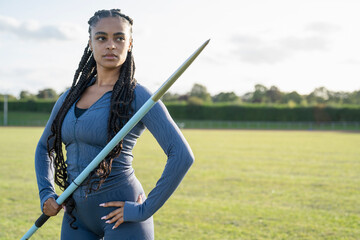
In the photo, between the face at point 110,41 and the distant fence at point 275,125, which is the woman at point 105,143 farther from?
the distant fence at point 275,125

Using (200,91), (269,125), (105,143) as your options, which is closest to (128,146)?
(105,143)

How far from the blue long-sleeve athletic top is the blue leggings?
44 millimetres

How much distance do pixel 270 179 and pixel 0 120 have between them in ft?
196

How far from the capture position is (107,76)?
7.46 feet

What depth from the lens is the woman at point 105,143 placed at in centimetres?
201

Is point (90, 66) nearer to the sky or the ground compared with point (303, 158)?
nearer to the sky

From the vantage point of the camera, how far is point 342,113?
5653 cm

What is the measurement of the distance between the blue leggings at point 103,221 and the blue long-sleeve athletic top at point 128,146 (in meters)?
0.04

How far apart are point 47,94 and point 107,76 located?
87960mm

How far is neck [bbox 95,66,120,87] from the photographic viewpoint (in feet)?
7.41

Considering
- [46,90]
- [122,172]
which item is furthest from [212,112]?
[122,172]

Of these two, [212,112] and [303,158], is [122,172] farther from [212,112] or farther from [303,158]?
[212,112]

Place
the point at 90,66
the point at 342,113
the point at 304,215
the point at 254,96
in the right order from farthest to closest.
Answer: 1. the point at 254,96
2. the point at 342,113
3. the point at 304,215
4. the point at 90,66

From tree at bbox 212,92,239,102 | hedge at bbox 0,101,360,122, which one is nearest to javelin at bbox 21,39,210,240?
hedge at bbox 0,101,360,122
